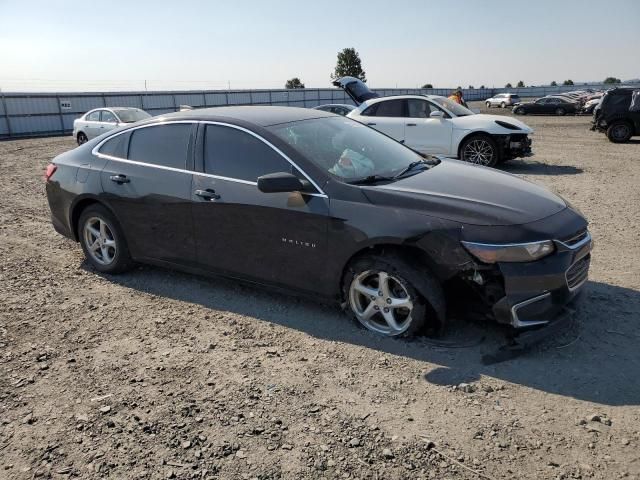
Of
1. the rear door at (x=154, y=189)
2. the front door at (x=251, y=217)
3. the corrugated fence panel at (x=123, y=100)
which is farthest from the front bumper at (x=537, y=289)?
the corrugated fence panel at (x=123, y=100)

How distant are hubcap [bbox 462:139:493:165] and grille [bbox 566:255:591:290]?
7.60m

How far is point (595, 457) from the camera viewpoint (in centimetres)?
Answer: 256

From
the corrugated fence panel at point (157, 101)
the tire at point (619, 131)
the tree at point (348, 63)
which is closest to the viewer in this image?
the tire at point (619, 131)

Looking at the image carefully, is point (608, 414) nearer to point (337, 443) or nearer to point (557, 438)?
point (557, 438)

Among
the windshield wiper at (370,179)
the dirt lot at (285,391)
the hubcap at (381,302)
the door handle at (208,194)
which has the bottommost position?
the dirt lot at (285,391)

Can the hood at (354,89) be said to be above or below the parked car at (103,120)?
above

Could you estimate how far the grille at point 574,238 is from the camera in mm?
3500

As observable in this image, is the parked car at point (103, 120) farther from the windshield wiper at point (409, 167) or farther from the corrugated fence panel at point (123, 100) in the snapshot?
the windshield wiper at point (409, 167)

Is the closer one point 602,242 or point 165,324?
point 165,324

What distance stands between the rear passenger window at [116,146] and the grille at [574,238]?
3922mm

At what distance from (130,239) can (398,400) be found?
3130mm

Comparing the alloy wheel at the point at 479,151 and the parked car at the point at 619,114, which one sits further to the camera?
the parked car at the point at 619,114

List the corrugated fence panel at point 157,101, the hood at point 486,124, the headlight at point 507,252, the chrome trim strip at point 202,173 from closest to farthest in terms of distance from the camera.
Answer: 1. the headlight at point 507,252
2. the chrome trim strip at point 202,173
3. the hood at point 486,124
4. the corrugated fence panel at point 157,101

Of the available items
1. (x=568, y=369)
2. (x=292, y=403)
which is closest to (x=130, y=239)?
(x=292, y=403)
